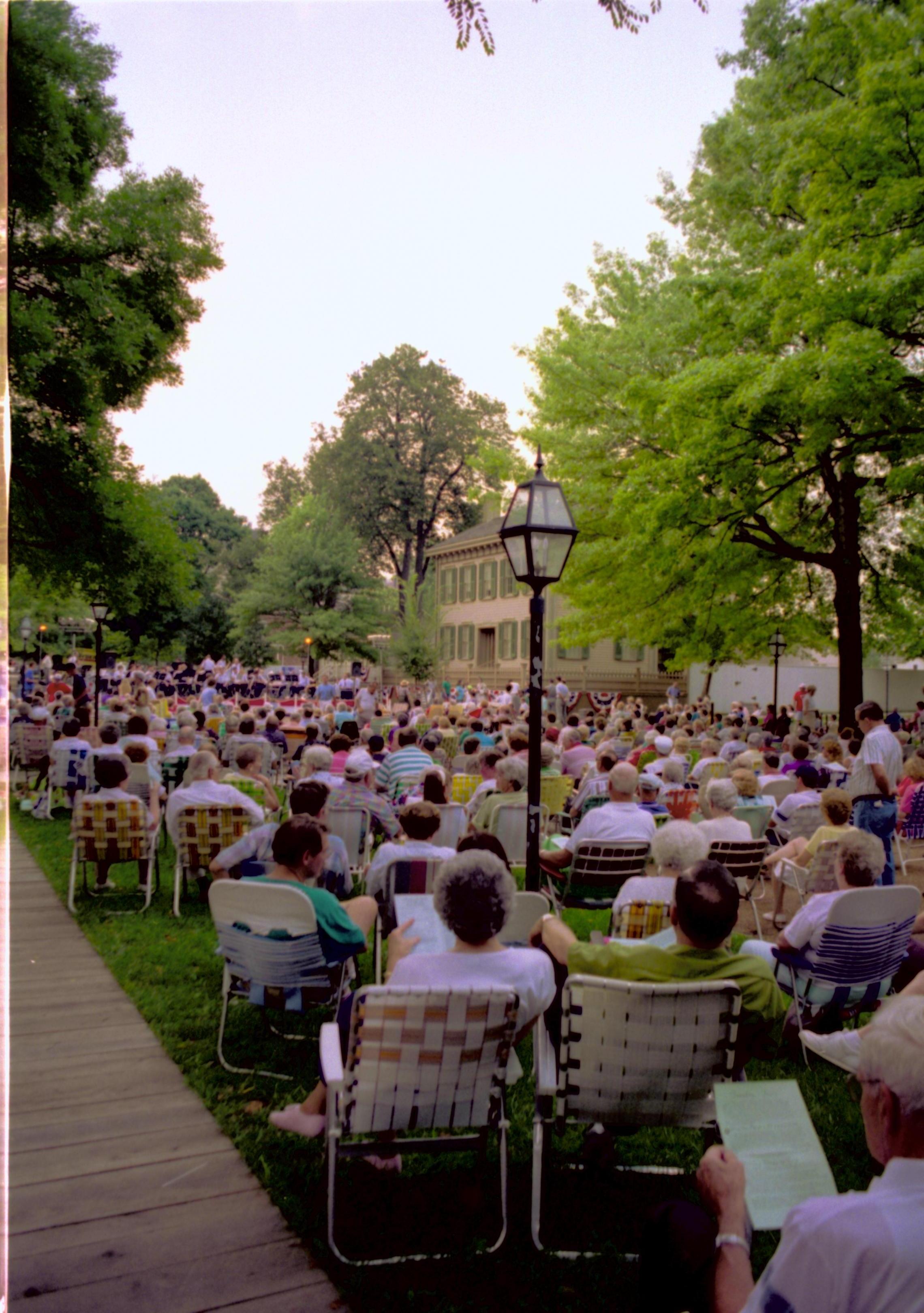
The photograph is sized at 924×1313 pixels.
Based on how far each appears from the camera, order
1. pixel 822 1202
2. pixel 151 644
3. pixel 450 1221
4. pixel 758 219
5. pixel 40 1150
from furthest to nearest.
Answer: pixel 151 644, pixel 758 219, pixel 40 1150, pixel 450 1221, pixel 822 1202

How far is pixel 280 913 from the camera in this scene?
3.86 m

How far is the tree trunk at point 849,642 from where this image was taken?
1772 cm

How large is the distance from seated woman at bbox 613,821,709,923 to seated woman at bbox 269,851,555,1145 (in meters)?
1.13

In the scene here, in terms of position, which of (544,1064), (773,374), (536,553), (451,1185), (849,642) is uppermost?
(773,374)

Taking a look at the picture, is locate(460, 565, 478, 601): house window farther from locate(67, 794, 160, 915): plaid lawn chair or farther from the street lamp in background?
locate(67, 794, 160, 915): plaid lawn chair

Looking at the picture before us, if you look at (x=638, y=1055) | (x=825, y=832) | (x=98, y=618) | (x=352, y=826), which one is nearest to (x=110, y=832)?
(x=352, y=826)

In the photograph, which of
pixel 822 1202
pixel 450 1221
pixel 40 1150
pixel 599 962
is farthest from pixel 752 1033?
pixel 40 1150

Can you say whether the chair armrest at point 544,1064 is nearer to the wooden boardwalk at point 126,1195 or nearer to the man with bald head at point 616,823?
the wooden boardwalk at point 126,1195

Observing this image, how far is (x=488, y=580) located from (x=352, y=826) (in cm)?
3769

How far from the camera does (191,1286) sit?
2.77 m

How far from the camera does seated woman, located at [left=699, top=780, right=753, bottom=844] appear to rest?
641 cm

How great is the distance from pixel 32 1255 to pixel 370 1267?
108 centimetres

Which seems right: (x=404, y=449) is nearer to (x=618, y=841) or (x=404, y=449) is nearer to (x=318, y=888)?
(x=618, y=841)

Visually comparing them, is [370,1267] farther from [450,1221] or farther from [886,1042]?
[886,1042]
